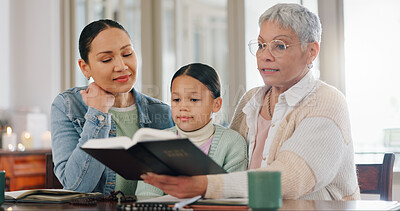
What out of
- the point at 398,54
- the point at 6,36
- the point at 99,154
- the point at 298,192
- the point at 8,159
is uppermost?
the point at 6,36

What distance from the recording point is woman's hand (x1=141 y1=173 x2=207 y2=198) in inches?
48.6

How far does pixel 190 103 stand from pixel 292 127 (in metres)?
0.40

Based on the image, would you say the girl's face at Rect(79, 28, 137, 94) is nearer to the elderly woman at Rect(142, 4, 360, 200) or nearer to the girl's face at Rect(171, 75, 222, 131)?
the girl's face at Rect(171, 75, 222, 131)

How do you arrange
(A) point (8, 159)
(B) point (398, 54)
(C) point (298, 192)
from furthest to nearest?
(A) point (8, 159)
(B) point (398, 54)
(C) point (298, 192)

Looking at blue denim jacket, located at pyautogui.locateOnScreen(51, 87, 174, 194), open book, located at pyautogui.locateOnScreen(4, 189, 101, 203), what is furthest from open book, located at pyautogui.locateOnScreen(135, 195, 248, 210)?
blue denim jacket, located at pyautogui.locateOnScreen(51, 87, 174, 194)

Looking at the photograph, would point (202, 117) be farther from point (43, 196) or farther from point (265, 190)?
point (265, 190)

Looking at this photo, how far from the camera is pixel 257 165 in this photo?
1656mm

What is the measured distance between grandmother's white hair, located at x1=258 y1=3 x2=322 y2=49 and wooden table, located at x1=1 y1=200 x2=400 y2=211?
61cm

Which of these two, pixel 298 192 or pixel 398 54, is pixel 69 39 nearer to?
pixel 398 54

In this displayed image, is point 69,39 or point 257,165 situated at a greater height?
point 69,39

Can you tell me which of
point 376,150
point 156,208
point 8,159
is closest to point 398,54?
point 376,150

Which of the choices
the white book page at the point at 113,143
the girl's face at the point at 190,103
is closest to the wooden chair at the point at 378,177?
the girl's face at the point at 190,103

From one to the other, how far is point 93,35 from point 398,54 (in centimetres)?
208

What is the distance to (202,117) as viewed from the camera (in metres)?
1.76
